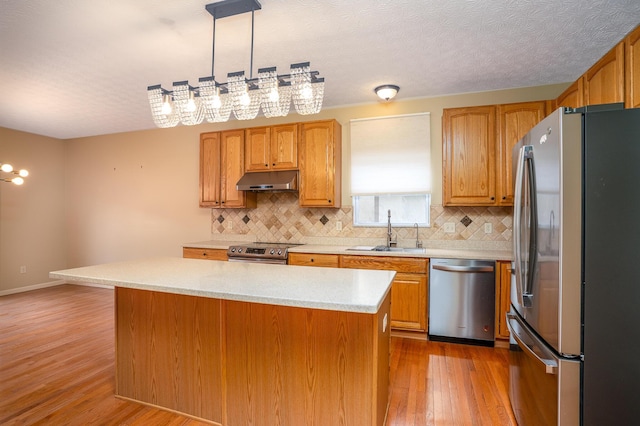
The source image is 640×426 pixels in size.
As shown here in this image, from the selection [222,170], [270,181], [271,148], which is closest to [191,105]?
[270,181]

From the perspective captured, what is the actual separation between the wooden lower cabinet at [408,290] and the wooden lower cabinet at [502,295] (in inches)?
25.5

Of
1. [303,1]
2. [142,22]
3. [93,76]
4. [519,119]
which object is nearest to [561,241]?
[303,1]

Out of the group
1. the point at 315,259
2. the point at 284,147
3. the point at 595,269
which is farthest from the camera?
the point at 284,147

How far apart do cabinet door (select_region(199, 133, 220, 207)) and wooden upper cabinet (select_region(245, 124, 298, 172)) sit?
1.60ft

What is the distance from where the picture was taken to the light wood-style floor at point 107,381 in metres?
2.04

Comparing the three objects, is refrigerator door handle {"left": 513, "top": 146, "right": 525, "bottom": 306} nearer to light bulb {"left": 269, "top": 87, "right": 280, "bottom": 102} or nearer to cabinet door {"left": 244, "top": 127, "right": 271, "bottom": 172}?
light bulb {"left": 269, "top": 87, "right": 280, "bottom": 102}

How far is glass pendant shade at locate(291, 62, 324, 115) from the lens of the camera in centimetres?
190

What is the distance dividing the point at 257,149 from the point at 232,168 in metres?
0.45

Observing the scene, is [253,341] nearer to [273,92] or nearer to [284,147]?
[273,92]

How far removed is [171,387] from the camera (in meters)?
2.04

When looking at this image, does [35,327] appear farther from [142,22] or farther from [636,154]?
[636,154]

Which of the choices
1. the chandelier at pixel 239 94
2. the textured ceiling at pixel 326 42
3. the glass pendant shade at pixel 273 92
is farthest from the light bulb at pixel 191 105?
the textured ceiling at pixel 326 42

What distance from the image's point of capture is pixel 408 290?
328 cm

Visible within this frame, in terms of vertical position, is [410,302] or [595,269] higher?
[595,269]
